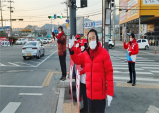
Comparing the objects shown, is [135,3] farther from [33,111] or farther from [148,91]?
[33,111]

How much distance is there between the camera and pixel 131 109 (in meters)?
4.51

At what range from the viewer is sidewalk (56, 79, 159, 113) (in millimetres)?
4457

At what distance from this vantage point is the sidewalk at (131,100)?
175 inches

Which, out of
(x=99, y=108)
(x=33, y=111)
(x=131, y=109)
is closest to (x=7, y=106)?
(x=33, y=111)

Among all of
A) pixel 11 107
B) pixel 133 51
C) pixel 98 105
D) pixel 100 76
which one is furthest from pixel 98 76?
pixel 133 51

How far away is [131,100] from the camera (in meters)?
5.11

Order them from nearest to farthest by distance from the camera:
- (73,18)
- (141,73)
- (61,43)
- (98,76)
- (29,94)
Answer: (98,76), (29,94), (73,18), (61,43), (141,73)

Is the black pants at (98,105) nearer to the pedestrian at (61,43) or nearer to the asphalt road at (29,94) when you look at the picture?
the asphalt road at (29,94)

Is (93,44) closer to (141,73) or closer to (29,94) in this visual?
(29,94)

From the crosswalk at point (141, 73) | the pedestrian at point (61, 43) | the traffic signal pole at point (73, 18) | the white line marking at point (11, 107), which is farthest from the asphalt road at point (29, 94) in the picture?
the crosswalk at point (141, 73)

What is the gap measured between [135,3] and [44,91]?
34.2 m

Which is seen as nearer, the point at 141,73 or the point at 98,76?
the point at 98,76

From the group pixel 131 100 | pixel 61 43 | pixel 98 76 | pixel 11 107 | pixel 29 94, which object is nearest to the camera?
pixel 98 76

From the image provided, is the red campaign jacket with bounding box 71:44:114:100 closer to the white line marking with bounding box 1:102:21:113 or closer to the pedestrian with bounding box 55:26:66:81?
the white line marking with bounding box 1:102:21:113
